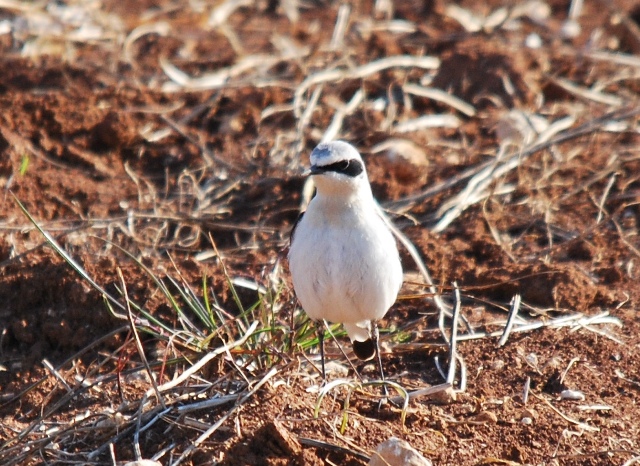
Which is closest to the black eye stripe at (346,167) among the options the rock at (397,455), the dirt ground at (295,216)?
the dirt ground at (295,216)

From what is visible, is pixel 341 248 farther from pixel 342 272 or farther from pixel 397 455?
pixel 397 455

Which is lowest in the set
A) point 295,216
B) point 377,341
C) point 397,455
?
point 295,216

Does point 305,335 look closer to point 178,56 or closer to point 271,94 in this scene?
point 271,94

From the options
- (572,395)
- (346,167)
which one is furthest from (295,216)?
(572,395)

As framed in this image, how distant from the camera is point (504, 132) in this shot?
9578 millimetres

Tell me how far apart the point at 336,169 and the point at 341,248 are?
0.42 meters

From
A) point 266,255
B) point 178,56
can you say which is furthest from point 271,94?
point 266,255

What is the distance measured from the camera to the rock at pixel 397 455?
460cm

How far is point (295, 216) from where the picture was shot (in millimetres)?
8461

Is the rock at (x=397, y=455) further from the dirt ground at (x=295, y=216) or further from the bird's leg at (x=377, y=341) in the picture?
the bird's leg at (x=377, y=341)

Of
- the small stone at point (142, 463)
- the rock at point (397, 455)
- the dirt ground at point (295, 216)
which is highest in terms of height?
the small stone at point (142, 463)

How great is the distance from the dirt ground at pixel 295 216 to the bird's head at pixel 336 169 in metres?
0.72

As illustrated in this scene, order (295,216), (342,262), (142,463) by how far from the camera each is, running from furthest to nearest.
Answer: (295,216), (342,262), (142,463)

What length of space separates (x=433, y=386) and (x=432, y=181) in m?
3.45
